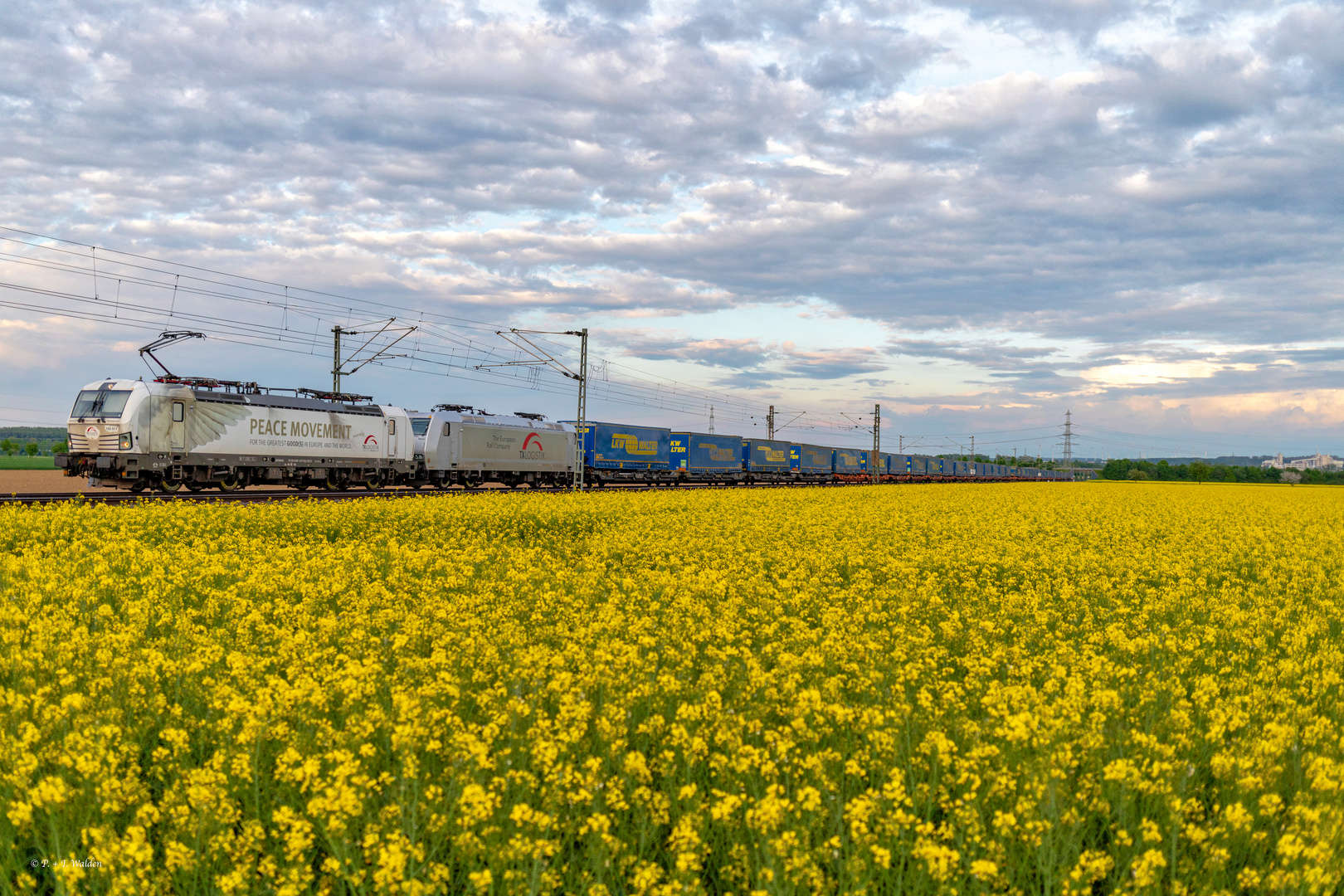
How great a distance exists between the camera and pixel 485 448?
4272 cm

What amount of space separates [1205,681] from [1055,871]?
2.67 meters

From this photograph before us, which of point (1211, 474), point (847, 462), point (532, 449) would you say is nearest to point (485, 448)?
point (532, 449)

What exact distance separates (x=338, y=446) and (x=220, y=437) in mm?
5794

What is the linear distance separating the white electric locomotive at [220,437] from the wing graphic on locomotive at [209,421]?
0.11 ft

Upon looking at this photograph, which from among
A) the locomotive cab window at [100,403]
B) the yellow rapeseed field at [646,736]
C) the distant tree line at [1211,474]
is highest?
the locomotive cab window at [100,403]

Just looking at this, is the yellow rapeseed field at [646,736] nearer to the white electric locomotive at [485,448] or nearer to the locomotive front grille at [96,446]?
the locomotive front grille at [96,446]

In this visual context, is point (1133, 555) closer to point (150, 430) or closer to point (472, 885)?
point (472, 885)

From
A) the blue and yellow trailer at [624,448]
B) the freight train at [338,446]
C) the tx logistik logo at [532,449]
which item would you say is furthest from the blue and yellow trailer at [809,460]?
the tx logistik logo at [532,449]

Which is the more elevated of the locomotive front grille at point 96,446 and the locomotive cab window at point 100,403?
the locomotive cab window at point 100,403

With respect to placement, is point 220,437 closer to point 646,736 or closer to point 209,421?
point 209,421

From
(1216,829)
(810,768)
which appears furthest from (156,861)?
(1216,829)

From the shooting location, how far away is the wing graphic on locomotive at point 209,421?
29422 mm

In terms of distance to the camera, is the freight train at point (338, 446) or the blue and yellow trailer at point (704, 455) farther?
the blue and yellow trailer at point (704, 455)

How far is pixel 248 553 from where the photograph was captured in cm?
1103
